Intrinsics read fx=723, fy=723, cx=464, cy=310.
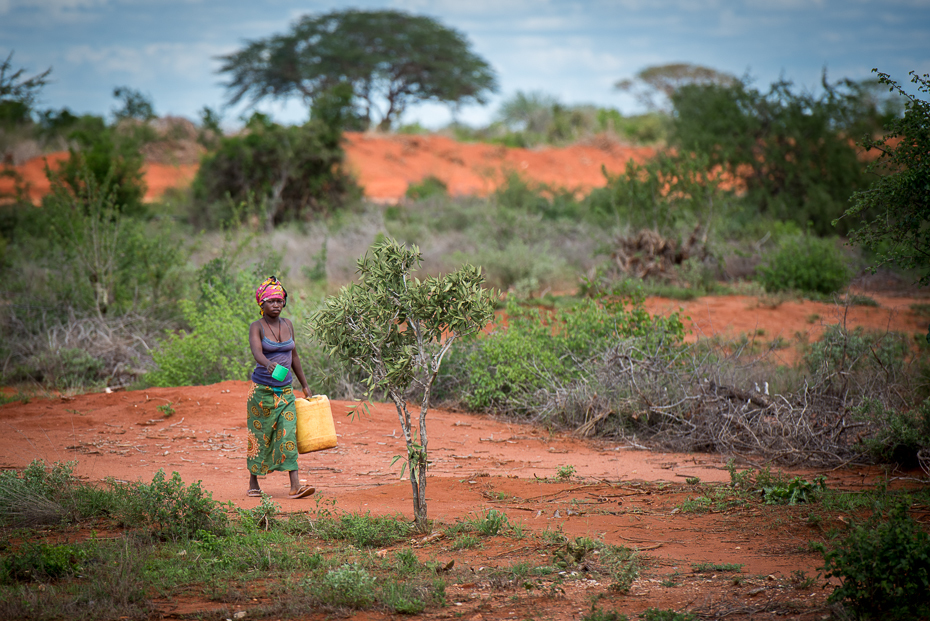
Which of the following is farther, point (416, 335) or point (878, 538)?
point (416, 335)

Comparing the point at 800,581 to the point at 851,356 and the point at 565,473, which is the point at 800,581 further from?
the point at 851,356

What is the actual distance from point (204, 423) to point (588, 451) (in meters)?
3.82

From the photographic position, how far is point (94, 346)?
32.2ft

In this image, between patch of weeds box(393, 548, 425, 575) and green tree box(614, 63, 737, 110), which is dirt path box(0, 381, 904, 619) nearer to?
patch of weeds box(393, 548, 425, 575)

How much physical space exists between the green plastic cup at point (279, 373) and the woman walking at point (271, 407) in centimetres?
9

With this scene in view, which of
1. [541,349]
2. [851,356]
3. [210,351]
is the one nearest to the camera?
[851,356]

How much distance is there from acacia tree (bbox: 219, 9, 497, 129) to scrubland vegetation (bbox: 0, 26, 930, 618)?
14996mm

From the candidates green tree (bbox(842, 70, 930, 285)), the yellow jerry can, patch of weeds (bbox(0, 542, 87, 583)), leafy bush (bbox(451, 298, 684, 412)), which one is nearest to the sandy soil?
leafy bush (bbox(451, 298, 684, 412))

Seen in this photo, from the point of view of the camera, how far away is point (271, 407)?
16.9 feet

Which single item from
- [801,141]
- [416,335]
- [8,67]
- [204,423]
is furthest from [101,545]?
[801,141]

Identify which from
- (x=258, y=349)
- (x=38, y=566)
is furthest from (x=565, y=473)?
(x=38, y=566)

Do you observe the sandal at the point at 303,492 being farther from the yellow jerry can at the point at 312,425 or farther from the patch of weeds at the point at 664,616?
the patch of weeds at the point at 664,616

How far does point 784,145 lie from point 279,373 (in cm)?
1705

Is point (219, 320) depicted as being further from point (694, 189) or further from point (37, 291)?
point (694, 189)
